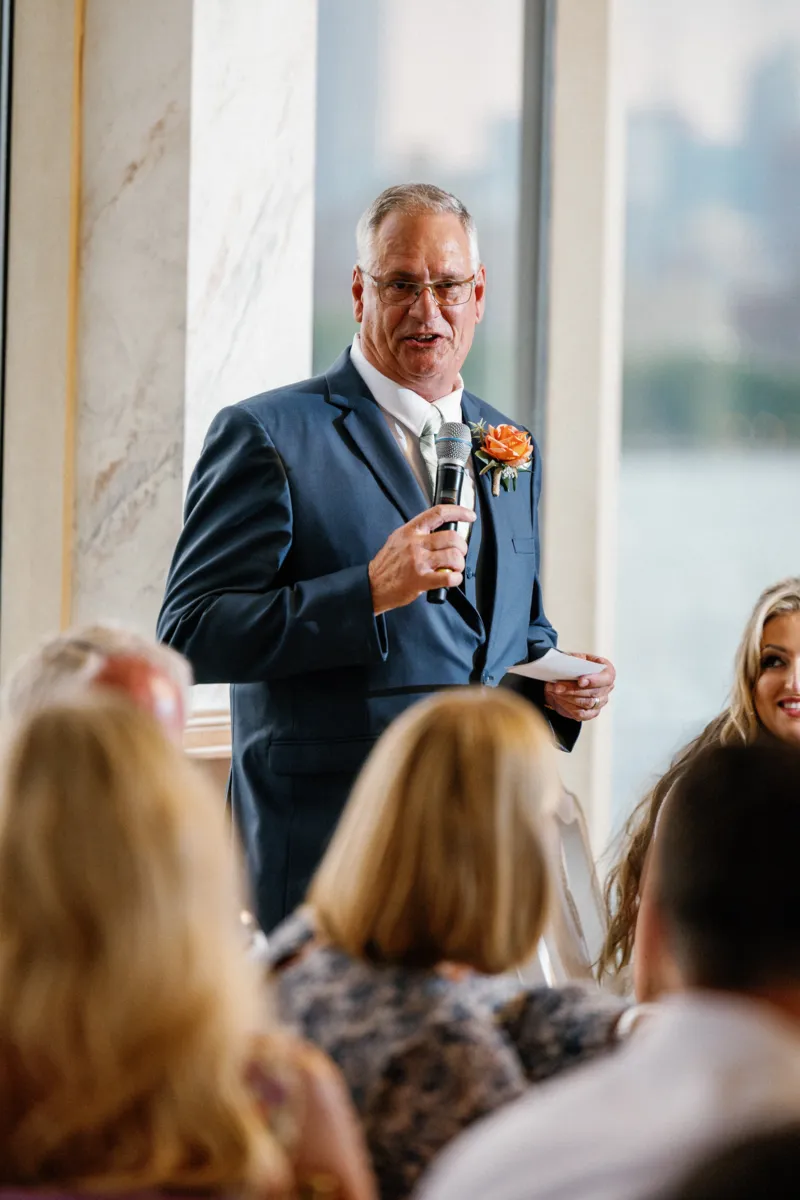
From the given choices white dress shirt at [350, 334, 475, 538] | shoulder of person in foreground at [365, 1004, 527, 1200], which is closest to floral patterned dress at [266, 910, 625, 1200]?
shoulder of person in foreground at [365, 1004, 527, 1200]

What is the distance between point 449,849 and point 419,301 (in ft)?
5.23

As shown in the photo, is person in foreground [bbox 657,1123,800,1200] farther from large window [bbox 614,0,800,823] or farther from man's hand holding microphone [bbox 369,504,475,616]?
large window [bbox 614,0,800,823]

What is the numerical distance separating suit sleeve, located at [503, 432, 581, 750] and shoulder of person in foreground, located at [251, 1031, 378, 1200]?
6.11ft

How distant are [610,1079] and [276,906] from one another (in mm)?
1822

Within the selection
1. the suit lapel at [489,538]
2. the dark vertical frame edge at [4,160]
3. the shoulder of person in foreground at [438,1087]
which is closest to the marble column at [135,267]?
the dark vertical frame edge at [4,160]

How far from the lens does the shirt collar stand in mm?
3088

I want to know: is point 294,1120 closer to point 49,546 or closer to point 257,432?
point 257,432

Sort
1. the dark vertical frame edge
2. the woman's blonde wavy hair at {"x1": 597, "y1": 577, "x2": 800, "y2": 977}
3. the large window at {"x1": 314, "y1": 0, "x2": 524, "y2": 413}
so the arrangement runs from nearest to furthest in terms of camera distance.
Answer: the woman's blonde wavy hair at {"x1": 597, "y1": 577, "x2": 800, "y2": 977}, the dark vertical frame edge, the large window at {"x1": 314, "y1": 0, "x2": 524, "y2": 413}

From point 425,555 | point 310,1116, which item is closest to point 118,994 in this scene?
point 310,1116

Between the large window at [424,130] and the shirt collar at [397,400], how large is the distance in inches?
73.4

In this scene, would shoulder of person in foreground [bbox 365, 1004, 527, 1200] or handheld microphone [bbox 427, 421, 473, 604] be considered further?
handheld microphone [bbox 427, 421, 473, 604]

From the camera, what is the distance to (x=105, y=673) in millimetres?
2055

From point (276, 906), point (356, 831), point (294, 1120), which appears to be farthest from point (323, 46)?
point (294, 1120)

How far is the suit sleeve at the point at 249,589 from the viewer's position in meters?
2.76
